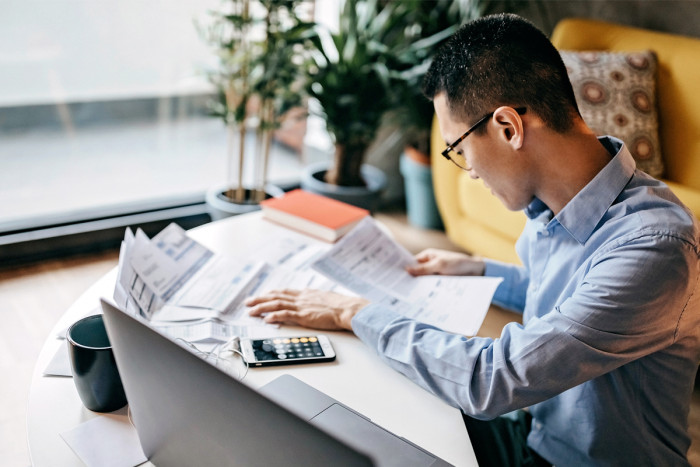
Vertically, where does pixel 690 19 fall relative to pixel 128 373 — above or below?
above

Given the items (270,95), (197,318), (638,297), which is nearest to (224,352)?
(197,318)

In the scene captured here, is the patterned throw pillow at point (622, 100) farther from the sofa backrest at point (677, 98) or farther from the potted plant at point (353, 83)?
the potted plant at point (353, 83)

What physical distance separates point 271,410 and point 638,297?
0.57m

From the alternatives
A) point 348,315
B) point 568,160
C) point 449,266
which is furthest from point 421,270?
point 568,160

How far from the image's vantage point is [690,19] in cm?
255

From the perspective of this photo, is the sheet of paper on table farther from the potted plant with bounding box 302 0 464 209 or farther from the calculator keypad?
the potted plant with bounding box 302 0 464 209

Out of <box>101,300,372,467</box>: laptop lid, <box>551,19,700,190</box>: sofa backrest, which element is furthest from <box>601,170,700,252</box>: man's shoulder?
<box>551,19,700,190</box>: sofa backrest

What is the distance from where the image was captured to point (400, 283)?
1.26 metres

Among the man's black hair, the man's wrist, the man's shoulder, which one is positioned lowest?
the man's wrist

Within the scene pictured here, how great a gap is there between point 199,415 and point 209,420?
0.05 feet

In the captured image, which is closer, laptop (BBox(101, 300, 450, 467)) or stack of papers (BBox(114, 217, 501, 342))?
laptop (BBox(101, 300, 450, 467))

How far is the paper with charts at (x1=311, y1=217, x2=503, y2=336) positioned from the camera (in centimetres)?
112

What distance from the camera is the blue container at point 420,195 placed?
2.87 metres

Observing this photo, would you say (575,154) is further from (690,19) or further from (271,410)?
(690,19)
